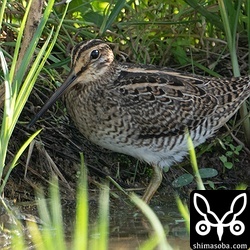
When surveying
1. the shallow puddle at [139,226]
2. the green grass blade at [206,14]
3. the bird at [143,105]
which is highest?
the green grass blade at [206,14]

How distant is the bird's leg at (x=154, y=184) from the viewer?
6266 mm

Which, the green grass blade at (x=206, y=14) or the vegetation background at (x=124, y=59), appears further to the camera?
the green grass blade at (x=206, y=14)

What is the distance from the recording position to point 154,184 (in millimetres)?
6328

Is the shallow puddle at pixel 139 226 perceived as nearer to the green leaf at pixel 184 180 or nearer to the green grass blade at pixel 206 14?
the green leaf at pixel 184 180

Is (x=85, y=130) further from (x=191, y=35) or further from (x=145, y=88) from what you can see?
(x=191, y=35)

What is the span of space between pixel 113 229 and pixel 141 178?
977 millimetres

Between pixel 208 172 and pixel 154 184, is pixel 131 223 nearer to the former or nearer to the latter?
pixel 154 184

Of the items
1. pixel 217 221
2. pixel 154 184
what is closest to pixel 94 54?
pixel 154 184

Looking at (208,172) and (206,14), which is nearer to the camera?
(208,172)

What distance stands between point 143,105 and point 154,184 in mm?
549

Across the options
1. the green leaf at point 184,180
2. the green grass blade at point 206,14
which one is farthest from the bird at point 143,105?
the green grass blade at point 206,14

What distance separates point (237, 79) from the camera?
6445mm

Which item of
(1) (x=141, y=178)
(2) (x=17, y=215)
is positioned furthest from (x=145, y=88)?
(2) (x=17, y=215)

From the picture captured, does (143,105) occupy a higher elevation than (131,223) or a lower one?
higher
